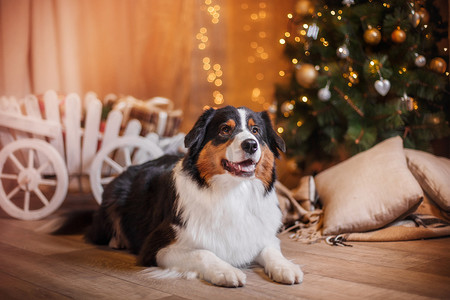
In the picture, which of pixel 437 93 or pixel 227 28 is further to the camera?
pixel 227 28

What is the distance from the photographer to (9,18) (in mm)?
3684

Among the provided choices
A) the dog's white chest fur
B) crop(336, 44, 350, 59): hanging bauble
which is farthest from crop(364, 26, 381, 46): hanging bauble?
the dog's white chest fur

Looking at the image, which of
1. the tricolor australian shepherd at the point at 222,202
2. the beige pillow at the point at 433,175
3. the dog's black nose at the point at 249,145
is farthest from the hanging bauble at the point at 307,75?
the dog's black nose at the point at 249,145

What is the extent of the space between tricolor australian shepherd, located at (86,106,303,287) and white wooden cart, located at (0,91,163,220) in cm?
109

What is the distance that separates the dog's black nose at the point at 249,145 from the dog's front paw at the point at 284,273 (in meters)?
0.46

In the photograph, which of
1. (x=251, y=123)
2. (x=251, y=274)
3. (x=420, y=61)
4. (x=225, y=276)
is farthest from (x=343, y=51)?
(x=225, y=276)

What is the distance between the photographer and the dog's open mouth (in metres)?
1.93

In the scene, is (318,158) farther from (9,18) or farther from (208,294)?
(9,18)

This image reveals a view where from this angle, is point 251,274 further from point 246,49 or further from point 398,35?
point 246,49

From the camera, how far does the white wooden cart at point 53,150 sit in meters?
3.02

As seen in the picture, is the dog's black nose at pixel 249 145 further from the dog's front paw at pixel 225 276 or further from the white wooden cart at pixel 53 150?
the white wooden cart at pixel 53 150

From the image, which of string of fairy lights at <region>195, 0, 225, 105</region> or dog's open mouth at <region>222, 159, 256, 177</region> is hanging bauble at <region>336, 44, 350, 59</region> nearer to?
dog's open mouth at <region>222, 159, 256, 177</region>

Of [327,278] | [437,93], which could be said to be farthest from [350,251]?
[437,93]

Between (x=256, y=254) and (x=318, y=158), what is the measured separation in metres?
1.85
